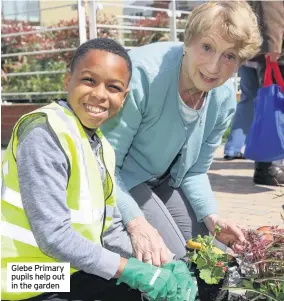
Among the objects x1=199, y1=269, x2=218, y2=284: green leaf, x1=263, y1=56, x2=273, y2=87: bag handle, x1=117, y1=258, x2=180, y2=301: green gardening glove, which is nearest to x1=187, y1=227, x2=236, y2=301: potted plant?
x1=199, y1=269, x2=218, y2=284: green leaf

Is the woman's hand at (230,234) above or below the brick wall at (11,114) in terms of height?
above

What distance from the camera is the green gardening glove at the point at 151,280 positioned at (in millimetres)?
2021

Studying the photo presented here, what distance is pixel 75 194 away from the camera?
2.06 m

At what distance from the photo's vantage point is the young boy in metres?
1.96

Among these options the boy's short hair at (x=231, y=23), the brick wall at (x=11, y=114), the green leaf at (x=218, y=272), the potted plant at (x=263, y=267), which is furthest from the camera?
the brick wall at (x=11, y=114)

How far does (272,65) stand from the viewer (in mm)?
4832

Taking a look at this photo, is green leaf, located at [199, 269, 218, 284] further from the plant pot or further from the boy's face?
the boy's face

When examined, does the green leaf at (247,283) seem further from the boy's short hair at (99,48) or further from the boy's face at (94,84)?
the boy's short hair at (99,48)

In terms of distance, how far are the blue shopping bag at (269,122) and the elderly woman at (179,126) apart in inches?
66.2

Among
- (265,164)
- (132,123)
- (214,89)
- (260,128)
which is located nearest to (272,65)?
(260,128)

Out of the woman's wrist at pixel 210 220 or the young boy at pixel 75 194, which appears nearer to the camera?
the young boy at pixel 75 194

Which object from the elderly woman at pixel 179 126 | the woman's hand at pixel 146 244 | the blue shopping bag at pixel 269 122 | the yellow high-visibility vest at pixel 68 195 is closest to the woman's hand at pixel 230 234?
the elderly woman at pixel 179 126
